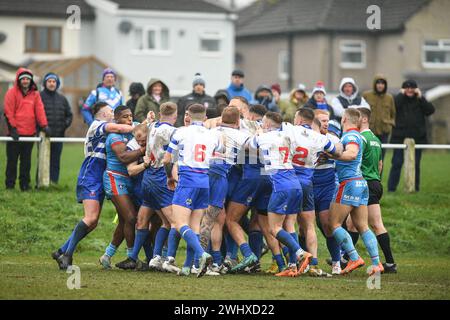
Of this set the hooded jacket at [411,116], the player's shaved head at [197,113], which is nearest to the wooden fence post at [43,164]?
the player's shaved head at [197,113]

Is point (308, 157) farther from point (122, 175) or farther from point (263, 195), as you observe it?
point (122, 175)

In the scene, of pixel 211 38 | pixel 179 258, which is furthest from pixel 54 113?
pixel 211 38

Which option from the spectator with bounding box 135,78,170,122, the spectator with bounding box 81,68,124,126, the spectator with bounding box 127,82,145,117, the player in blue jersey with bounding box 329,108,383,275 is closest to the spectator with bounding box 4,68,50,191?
the spectator with bounding box 81,68,124,126

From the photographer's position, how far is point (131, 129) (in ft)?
46.3

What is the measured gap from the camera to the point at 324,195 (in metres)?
14.7

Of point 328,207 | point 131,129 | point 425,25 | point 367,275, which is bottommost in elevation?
point 367,275

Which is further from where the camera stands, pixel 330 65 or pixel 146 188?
pixel 330 65

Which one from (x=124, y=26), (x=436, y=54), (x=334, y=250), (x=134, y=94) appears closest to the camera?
(x=334, y=250)

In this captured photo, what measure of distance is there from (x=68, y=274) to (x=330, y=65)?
44746 mm

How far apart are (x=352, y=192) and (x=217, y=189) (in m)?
1.78

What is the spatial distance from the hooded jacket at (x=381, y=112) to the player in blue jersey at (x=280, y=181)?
23.0ft

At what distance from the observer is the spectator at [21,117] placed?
19.4 m
